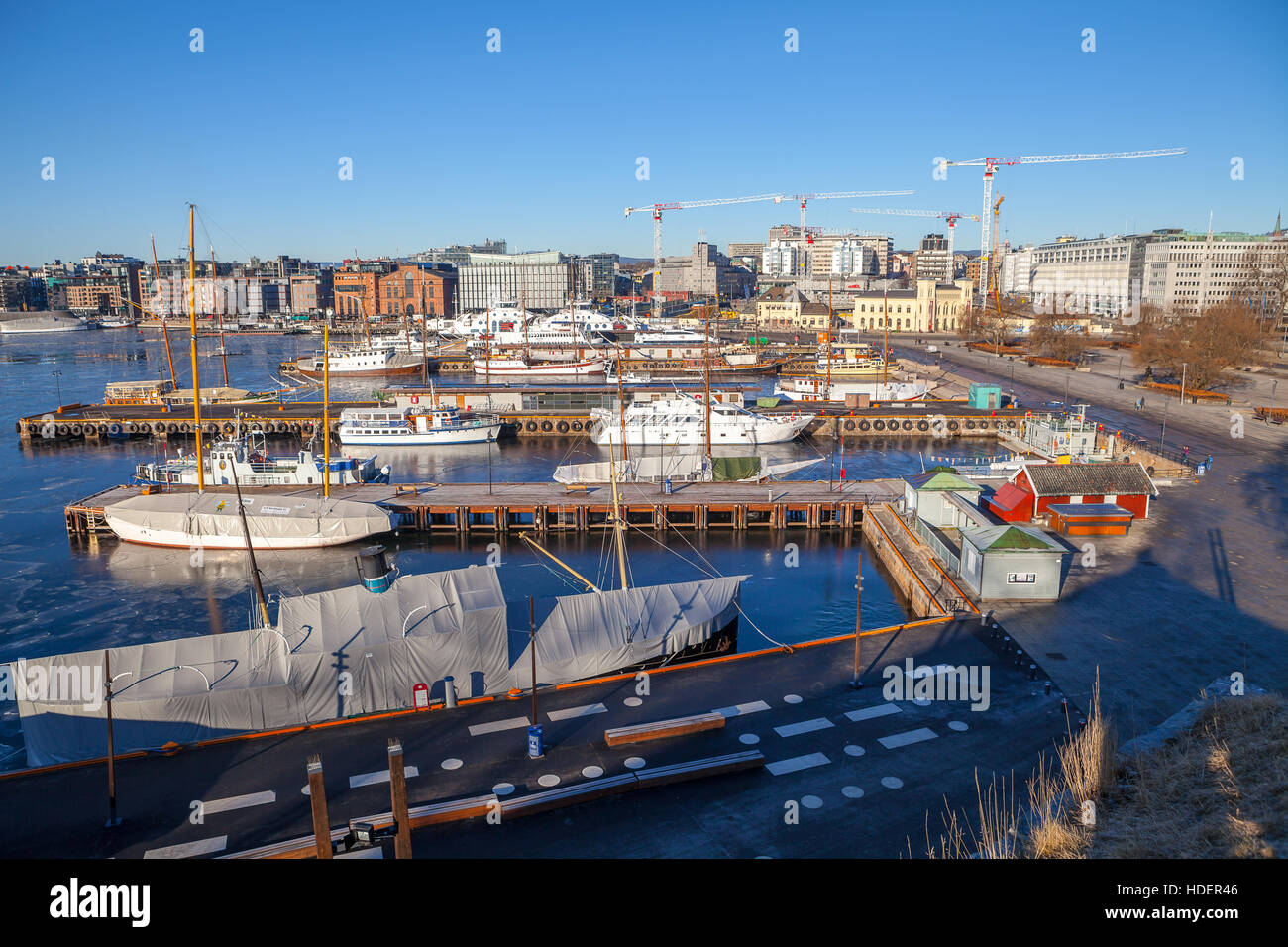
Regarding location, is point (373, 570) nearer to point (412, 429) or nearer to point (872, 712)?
point (872, 712)

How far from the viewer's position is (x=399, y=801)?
325 inches

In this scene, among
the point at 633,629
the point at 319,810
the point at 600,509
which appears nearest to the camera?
the point at 319,810

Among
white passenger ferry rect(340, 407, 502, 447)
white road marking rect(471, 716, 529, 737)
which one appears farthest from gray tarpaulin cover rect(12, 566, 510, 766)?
white passenger ferry rect(340, 407, 502, 447)

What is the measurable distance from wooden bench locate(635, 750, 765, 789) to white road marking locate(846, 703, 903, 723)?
2.29 m

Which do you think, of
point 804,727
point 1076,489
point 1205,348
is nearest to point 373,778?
point 804,727

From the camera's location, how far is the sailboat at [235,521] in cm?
2934

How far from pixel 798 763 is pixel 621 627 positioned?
18.0 ft

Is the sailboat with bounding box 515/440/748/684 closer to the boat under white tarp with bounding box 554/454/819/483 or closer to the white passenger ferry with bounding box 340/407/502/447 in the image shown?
the boat under white tarp with bounding box 554/454/819/483

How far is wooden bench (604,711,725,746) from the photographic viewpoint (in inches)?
496

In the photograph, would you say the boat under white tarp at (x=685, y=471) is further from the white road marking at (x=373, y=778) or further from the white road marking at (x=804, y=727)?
the white road marking at (x=373, y=778)

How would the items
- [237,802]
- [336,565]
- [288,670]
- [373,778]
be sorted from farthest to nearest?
[336,565]
[288,670]
[373,778]
[237,802]

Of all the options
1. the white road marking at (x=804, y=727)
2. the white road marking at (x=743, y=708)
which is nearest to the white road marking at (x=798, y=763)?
the white road marking at (x=804, y=727)

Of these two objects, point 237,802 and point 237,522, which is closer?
point 237,802
